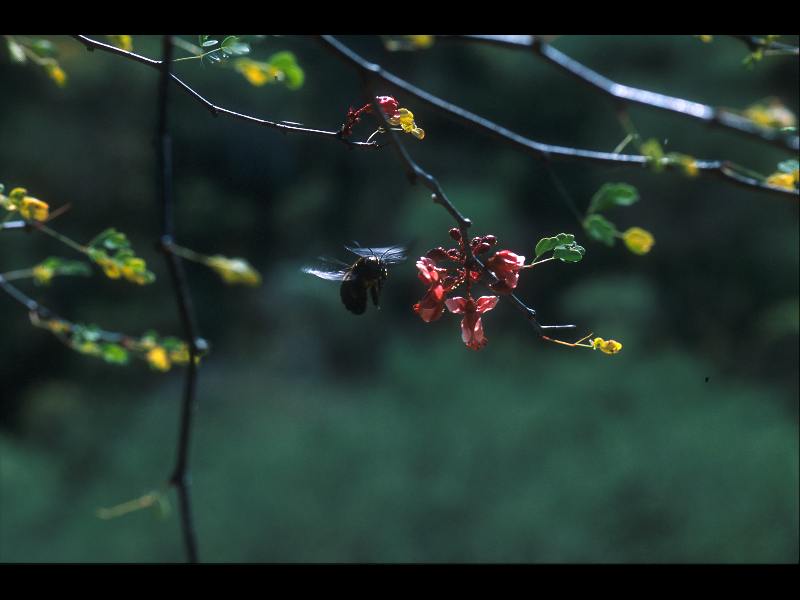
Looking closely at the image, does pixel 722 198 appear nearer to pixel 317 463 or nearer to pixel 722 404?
pixel 722 404

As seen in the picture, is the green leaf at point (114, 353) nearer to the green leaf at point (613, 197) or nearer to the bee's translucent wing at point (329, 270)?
the bee's translucent wing at point (329, 270)

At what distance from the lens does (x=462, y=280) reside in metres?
0.66

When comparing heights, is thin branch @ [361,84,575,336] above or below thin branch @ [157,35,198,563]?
above

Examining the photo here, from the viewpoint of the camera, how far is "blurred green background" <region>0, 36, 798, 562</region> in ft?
8.05

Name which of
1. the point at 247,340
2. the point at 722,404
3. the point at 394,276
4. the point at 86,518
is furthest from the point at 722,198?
the point at 86,518

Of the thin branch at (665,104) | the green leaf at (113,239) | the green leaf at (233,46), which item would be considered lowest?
the green leaf at (113,239)

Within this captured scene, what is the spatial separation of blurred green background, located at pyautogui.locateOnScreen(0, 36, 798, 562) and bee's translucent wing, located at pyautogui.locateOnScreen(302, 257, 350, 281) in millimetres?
1725

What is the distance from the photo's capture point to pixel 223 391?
319 centimetres

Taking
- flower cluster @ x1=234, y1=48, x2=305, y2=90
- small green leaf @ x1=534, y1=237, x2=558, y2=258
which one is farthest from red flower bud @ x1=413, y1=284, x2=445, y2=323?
flower cluster @ x1=234, y1=48, x2=305, y2=90

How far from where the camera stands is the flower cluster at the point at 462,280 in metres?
0.62

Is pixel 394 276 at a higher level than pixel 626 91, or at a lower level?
lower

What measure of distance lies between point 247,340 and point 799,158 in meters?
2.91

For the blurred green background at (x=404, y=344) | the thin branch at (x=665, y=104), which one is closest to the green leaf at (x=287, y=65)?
the thin branch at (x=665, y=104)

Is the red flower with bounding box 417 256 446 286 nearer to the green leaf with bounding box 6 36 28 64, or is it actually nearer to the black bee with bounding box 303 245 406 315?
the black bee with bounding box 303 245 406 315
